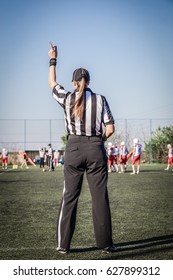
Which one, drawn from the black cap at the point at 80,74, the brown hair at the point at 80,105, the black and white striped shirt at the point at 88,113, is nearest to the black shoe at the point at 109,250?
the black and white striped shirt at the point at 88,113

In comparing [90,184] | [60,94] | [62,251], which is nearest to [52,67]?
[60,94]

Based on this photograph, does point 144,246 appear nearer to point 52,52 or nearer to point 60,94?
point 60,94

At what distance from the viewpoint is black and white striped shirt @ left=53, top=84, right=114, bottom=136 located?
5203mm

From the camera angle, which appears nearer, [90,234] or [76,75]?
[76,75]

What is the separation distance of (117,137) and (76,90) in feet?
175

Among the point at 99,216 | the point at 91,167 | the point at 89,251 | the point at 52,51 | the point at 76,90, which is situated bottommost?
the point at 89,251

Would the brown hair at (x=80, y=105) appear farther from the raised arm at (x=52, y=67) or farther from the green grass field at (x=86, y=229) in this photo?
the green grass field at (x=86, y=229)

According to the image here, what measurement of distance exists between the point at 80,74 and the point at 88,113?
0.43 metres

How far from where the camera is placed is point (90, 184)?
5.33m

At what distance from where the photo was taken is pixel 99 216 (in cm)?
532
